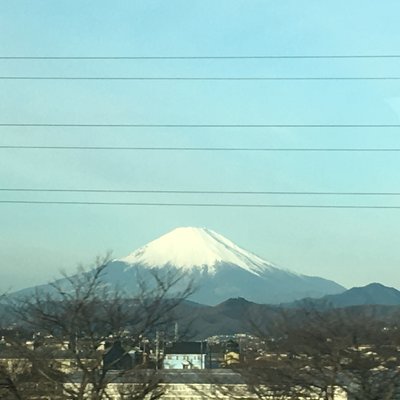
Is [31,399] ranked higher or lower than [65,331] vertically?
lower

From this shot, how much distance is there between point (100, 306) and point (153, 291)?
1184 mm

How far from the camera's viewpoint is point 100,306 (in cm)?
1636

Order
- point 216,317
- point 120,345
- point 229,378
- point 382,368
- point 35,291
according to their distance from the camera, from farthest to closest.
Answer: point 216,317, point 229,378, point 35,291, point 120,345, point 382,368

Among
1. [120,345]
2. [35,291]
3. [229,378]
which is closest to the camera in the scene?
[120,345]

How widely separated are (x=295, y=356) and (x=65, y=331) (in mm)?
4397

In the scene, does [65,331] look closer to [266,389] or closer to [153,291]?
[153,291]

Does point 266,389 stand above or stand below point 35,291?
below

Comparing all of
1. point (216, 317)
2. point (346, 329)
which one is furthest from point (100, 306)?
point (216, 317)

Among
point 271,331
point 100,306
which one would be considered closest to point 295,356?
point 271,331

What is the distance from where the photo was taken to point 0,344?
68.9ft

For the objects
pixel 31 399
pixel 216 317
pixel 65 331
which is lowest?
pixel 31 399

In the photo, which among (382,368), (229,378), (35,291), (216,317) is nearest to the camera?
(382,368)

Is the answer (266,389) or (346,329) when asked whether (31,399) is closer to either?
(266,389)

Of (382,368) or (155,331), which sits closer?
(382,368)
